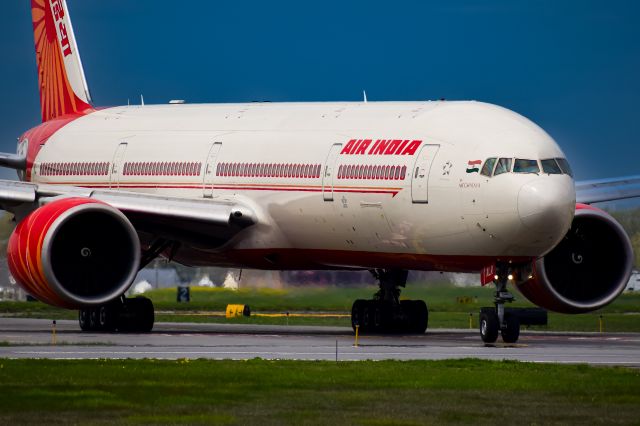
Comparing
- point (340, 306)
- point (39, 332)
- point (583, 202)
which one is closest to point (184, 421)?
point (39, 332)

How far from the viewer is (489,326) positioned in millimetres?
31359

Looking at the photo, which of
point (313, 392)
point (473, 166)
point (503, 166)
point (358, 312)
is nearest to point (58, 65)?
point (358, 312)

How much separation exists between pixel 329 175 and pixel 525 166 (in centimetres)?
532

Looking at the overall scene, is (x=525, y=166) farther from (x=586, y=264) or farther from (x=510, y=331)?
(x=586, y=264)

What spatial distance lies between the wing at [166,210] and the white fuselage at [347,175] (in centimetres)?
45

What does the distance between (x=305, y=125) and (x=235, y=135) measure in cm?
220

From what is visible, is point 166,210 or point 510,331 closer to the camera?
point 510,331

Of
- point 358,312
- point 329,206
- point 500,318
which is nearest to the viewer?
point 500,318

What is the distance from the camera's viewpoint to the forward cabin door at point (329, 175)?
114 feet

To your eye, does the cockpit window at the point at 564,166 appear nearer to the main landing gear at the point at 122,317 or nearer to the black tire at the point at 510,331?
the black tire at the point at 510,331

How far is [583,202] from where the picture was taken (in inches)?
1490

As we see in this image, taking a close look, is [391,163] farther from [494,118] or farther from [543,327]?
[543,327]

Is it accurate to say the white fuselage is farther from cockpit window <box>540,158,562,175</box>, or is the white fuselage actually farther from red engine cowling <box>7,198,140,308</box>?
red engine cowling <box>7,198,140,308</box>

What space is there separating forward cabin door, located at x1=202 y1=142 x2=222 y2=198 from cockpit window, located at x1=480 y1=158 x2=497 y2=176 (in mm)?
8811
